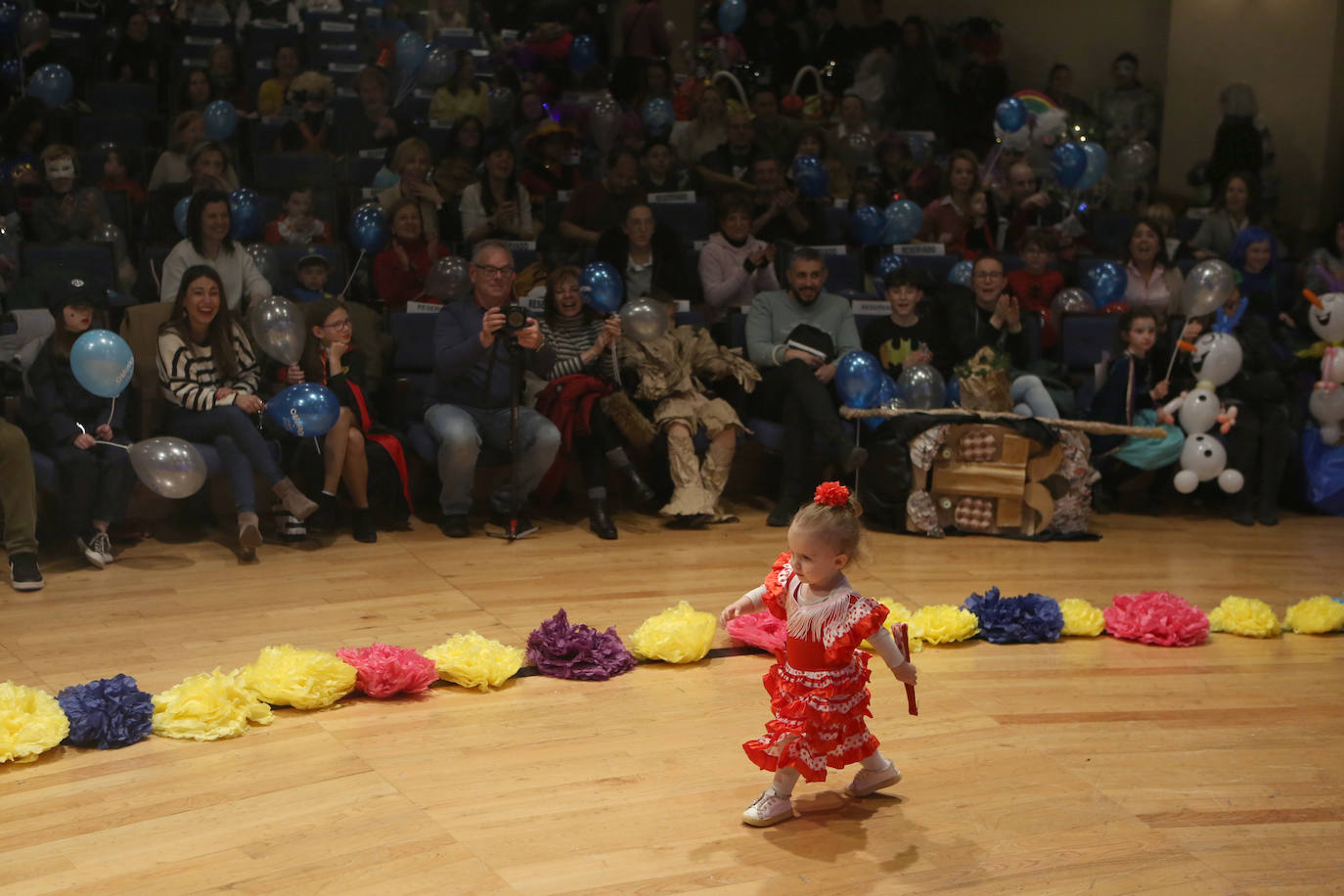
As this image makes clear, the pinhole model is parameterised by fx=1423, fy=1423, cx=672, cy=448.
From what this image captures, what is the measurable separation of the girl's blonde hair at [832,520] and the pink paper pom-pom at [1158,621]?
1.81 metres

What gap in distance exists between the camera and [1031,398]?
5.84m

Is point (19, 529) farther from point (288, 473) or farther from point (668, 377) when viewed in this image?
point (668, 377)

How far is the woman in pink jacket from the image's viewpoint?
631 cm

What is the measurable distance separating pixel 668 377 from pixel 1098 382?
1.89 metres

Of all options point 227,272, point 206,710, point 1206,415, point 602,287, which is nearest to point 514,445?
point 602,287

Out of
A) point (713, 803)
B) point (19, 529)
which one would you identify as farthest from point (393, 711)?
point (19, 529)

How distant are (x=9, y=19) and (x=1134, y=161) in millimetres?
6223

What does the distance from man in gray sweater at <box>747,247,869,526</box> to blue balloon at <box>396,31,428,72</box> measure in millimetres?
3055

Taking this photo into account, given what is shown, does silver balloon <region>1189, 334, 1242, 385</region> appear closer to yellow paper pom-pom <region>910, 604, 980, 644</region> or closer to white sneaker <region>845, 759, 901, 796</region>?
yellow paper pom-pom <region>910, 604, 980, 644</region>

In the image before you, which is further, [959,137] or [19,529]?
[959,137]

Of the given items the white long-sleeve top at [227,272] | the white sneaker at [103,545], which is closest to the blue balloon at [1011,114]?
the white long-sleeve top at [227,272]

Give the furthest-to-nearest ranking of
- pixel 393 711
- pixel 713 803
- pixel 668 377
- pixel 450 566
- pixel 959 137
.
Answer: pixel 959 137 → pixel 668 377 → pixel 450 566 → pixel 393 711 → pixel 713 803

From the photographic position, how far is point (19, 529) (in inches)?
181

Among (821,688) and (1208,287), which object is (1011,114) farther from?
(821,688)
